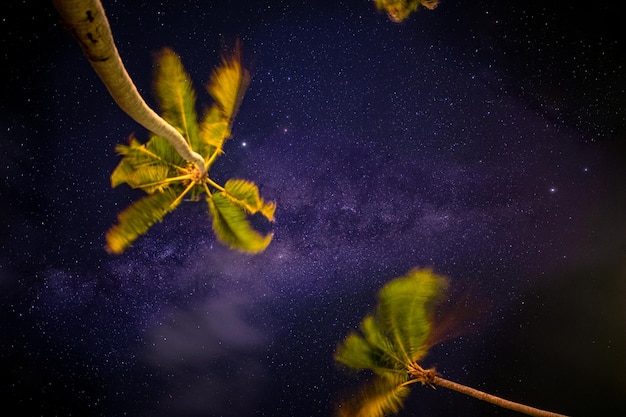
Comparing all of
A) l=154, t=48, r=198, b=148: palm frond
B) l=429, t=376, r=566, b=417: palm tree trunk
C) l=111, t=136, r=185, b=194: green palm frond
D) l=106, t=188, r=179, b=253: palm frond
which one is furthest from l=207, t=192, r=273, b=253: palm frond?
l=429, t=376, r=566, b=417: palm tree trunk

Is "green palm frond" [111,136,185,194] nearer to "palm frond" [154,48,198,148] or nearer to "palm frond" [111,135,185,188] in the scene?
"palm frond" [111,135,185,188]

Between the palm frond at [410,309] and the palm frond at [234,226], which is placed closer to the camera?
the palm frond at [234,226]

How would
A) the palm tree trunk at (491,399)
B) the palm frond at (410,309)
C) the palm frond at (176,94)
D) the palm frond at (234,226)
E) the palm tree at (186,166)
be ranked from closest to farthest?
the palm frond at (176,94) → the palm tree at (186,166) → the palm frond at (234,226) → the palm frond at (410,309) → the palm tree trunk at (491,399)

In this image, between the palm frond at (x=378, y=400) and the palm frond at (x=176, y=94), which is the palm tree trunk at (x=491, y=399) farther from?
the palm frond at (x=176, y=94)

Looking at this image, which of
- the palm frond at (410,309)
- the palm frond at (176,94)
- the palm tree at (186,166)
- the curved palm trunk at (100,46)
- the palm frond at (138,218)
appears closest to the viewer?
the curved palm trunk at (100,46)

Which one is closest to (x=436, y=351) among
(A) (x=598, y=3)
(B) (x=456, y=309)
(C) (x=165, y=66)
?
(B) (x=456, y=309)

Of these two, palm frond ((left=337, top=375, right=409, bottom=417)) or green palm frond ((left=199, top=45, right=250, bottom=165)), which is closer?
green palm frond ((left=199, top=45, right=250, bottom=165))

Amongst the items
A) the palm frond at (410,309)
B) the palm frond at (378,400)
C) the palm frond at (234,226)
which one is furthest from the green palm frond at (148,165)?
the palm frond at (378,400)
